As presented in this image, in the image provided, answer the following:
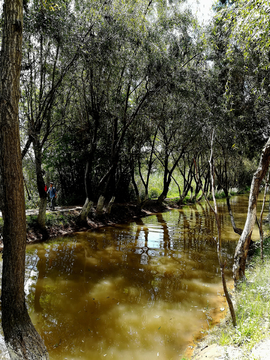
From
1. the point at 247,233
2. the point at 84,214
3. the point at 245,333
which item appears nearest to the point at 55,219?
the point at 84,214

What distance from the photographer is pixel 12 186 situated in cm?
311

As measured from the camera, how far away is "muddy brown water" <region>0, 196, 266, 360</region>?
4203mm

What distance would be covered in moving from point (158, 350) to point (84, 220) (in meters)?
9.50

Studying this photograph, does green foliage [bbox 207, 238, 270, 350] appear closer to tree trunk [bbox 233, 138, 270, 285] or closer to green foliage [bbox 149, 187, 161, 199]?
tree trunk [bbox 233, 138, 270, 285]

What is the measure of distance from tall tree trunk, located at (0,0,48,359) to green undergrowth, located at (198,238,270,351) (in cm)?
260

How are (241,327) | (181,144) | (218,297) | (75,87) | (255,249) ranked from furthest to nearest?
(181,144) < (75,87) < (255,249) < (218,297) < (241,327)

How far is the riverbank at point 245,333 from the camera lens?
2.93m

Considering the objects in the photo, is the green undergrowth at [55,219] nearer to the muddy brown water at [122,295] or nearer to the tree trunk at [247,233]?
the muddy brown water at [122,295]

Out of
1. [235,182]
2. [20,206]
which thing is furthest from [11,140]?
[235,182]

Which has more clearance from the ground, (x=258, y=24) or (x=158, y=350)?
(x=258, y=24)

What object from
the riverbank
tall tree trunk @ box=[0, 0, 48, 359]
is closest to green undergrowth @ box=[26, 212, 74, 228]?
tall tree trunk @ box=[0, 0, 48, 359]

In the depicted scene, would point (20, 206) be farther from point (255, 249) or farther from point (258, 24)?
point (255, 249)

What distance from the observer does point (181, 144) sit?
18.5 m

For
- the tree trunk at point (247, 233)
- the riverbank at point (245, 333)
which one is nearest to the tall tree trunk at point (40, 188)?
the tree trunk at point (247, 233)
